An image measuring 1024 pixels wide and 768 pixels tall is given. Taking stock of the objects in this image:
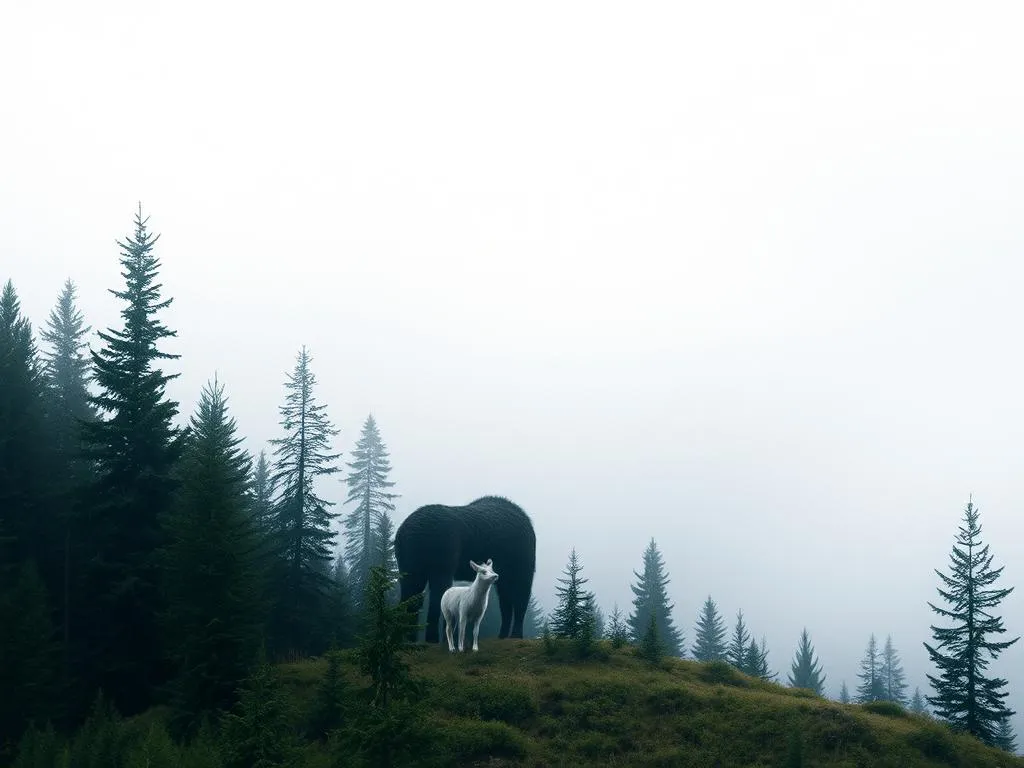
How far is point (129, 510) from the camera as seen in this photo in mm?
29500

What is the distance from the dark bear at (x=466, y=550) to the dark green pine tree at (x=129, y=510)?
8378 mm

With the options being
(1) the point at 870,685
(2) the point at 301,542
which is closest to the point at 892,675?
(1) the point at 870,685

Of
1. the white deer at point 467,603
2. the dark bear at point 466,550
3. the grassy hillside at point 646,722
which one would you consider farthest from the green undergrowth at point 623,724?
the dark bear at point 466,550

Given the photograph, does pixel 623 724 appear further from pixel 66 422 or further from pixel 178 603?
pixel 66 422

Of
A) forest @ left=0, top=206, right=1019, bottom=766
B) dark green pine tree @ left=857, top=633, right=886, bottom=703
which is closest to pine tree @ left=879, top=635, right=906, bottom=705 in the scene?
dark green pine tree @ left=857, top=633, right=886, bottom=703

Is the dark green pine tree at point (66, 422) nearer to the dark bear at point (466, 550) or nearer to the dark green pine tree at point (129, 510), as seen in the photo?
the dark green pine tree at point (129, 510)

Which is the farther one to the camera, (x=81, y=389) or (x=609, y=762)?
(x=81, y=389)

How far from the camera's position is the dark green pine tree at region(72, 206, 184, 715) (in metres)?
28.0

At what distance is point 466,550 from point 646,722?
946cm

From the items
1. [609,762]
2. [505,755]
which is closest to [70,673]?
[505,755]

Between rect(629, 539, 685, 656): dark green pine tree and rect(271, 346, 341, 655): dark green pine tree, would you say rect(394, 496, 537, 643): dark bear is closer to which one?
rect(271, 346, 341, 655): dark green pine tree

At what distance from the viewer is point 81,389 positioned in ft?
166

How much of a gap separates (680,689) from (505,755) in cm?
536

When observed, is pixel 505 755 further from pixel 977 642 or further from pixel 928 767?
pixel 977 642
